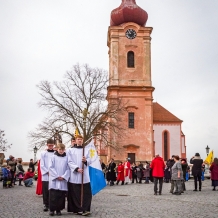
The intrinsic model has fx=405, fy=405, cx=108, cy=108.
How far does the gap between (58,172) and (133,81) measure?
3514cm

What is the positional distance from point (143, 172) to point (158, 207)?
16.4 metres

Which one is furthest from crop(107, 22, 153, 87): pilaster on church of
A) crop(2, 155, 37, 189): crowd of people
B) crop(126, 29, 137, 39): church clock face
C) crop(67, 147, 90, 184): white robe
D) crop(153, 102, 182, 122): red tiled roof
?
crop(67, 147, 90, 184): white robe

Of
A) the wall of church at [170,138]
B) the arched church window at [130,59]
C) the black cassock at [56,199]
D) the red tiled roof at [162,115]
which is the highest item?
the arched church window at [130,59]

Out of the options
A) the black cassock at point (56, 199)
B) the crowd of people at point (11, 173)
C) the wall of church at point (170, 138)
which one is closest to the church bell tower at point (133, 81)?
the wall of church at point (170, 138)

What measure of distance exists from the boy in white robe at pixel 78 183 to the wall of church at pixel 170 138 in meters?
39.7

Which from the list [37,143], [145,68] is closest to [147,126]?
[145,68]

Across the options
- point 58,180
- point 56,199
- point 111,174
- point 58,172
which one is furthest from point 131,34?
point 56,199

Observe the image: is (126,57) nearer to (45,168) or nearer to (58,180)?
(45,168)

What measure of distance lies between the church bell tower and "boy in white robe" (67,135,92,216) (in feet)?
106

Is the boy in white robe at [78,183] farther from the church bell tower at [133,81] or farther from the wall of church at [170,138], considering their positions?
the wall of church at [170,138]

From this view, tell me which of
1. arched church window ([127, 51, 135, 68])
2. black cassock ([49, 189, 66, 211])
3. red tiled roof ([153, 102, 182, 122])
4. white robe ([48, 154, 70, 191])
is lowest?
black cassock ([49, 189, 66, 211])

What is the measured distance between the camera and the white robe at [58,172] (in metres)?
9.80

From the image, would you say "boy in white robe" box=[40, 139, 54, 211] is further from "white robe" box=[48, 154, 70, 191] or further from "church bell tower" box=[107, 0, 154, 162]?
"church bell tower" box=[107, 0, 154, 162]

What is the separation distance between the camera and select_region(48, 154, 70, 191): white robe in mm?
9797
